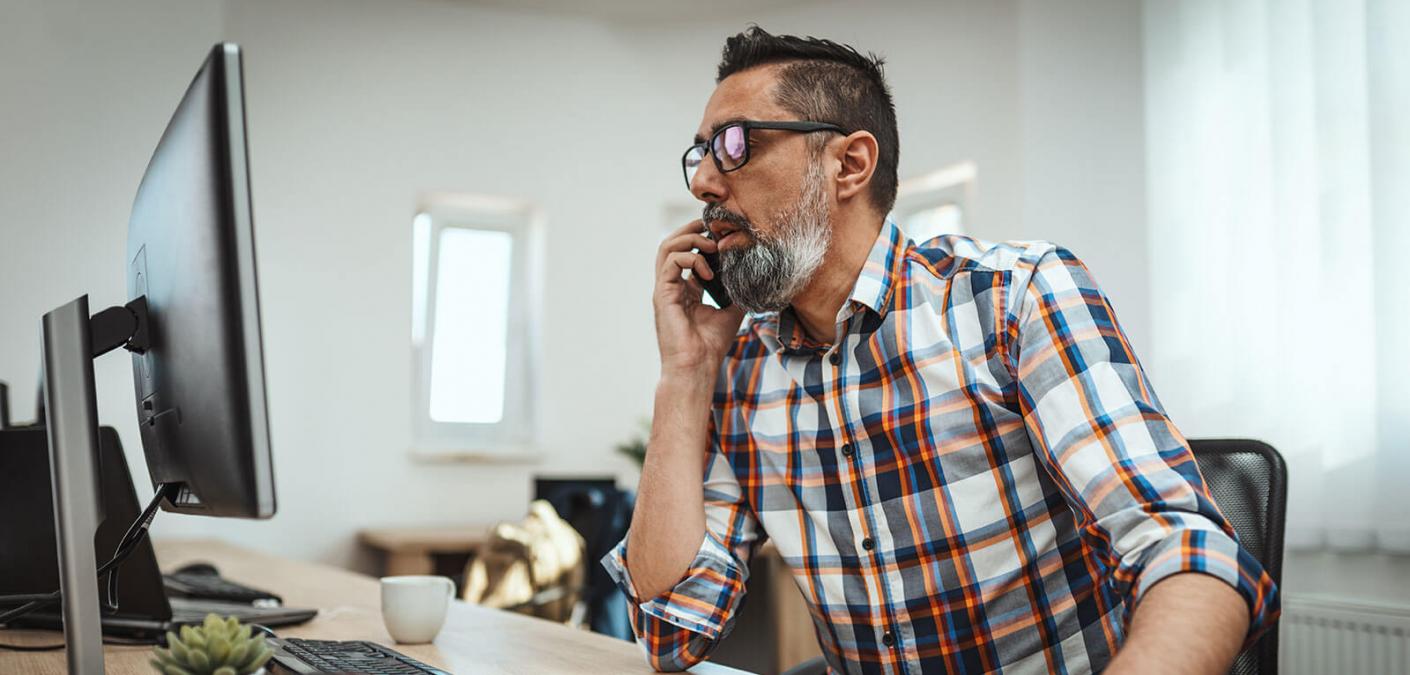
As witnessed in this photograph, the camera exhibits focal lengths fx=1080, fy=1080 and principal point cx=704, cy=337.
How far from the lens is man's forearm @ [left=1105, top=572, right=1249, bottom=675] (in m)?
0.83

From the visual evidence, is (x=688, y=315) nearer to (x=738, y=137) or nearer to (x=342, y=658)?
(x=738, y=137)

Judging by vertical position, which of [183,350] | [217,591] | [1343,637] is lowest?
[1343,637]

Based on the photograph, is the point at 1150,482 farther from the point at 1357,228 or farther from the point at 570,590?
the point at 570,590

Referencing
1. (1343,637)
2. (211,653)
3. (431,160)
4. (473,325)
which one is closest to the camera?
(211,653)

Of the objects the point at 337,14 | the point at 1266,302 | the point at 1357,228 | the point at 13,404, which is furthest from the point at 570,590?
the point at 337,14

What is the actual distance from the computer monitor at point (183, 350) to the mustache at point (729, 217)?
0.69 meters

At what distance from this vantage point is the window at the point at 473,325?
4.95 m

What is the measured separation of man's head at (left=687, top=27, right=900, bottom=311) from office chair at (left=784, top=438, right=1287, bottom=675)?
50 centimetres

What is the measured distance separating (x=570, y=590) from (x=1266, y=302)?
2090mm

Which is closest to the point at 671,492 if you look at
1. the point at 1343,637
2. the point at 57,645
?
the point at 57,645

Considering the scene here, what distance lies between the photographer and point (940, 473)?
124cm

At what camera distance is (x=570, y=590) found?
3131mm

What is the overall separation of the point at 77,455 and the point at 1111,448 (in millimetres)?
900

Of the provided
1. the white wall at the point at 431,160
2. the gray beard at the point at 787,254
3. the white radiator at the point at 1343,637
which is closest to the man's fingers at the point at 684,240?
the gray beard at the point at 787,254
